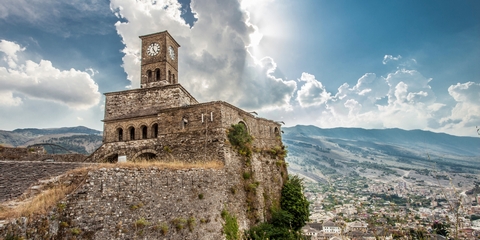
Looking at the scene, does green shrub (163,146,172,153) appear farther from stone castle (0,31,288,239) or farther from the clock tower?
the clock tower

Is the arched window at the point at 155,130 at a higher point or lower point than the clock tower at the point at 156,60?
lower

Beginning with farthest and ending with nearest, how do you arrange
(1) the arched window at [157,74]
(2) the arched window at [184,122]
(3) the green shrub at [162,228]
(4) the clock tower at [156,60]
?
(1) the arched window at [157,74]
(4) the clock tower at [156,60]
(2) the arched window at [184,122]
(3) the green shrub at [162,228]

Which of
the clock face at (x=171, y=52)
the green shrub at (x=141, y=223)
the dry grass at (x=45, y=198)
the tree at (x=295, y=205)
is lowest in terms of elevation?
the tree at (x=295, y=205)

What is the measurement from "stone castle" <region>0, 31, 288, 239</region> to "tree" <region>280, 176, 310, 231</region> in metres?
0.66

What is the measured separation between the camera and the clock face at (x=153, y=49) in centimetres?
3011

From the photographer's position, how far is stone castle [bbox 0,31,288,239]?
11.2m

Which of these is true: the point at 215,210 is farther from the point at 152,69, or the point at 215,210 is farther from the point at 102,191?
the point at 152,69

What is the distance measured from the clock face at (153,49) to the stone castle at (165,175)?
0.35 ft

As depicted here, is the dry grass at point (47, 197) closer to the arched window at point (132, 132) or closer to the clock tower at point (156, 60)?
the arched window at point (132, 132)

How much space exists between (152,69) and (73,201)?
20977 mm

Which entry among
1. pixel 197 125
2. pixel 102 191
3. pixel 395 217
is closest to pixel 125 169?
pixel 102 191

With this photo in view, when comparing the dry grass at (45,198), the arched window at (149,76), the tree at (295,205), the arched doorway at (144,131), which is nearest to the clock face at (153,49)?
the arched window at (149,76)

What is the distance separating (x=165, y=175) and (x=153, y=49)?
19.4 meters

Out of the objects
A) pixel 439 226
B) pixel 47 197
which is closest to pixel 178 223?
pixel 47 197
